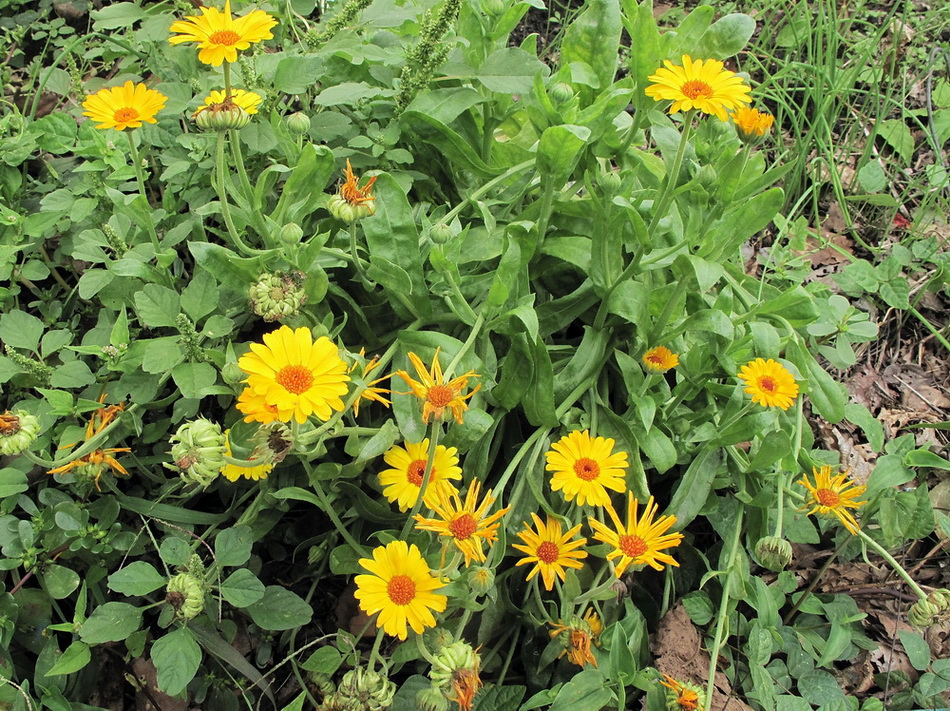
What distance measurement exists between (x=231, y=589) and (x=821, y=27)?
2.46 meters

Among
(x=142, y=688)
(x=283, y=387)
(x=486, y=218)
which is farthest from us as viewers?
(x=486, y=218)

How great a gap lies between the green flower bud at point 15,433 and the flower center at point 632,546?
1.01 meters

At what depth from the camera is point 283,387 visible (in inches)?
47.0

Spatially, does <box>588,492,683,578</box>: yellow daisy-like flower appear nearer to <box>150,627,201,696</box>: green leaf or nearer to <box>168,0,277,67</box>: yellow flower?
<box>150,627,201,696</box>: green leaf

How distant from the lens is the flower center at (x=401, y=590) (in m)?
1.29

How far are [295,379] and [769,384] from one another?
89 centimetres

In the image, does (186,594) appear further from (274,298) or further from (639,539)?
(639,539)

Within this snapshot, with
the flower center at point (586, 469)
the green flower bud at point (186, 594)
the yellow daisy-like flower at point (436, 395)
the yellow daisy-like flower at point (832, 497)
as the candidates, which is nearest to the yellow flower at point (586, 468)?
the flower center at point (586, 469)

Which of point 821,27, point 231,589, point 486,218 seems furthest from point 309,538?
point 821,27

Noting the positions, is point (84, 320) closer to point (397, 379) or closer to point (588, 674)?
point (397, 379)

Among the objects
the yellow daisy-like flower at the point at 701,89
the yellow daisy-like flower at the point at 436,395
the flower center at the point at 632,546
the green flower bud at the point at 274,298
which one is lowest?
the flower center at the point at 632,546

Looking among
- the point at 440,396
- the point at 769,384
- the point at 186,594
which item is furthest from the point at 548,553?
the point at 186,594

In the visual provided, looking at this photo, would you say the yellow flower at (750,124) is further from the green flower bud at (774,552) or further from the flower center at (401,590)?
the flower center at (401,590)

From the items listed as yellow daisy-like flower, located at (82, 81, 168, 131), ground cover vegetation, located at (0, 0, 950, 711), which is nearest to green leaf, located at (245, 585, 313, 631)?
ground cover vegetation, located at (0, 0, 950, 711)
